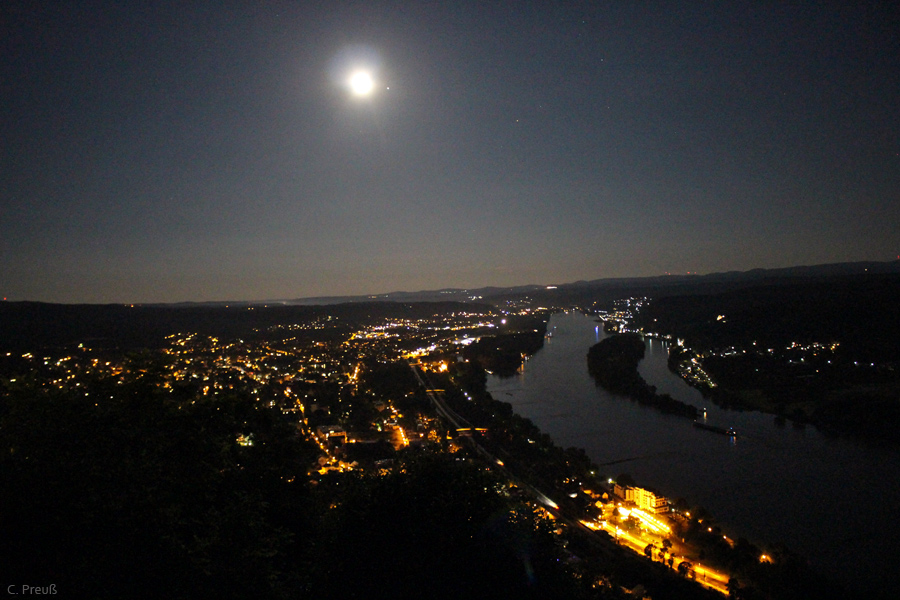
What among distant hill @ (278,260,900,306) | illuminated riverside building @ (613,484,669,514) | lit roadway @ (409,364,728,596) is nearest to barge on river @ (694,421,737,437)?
illuminated riverside building @ (613,484,669,514)

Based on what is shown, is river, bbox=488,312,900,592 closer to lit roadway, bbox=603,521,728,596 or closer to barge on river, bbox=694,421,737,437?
barge on river, bbox=694,421,737,437

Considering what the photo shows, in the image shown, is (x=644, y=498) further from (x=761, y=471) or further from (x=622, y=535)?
(x=761, y=471)

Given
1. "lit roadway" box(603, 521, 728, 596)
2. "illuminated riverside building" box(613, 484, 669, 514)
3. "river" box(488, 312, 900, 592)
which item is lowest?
"river" box(488, 312, 900, 592)

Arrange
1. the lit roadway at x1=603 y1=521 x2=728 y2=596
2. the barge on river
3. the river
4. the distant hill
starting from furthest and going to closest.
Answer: the distant hill → the barge on river → the river → the lit roadway at x1=603 y1=521 x2=728 y2=596

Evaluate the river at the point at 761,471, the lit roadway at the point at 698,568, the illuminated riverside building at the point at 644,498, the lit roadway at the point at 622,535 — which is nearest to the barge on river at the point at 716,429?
the river at the point at 761,471

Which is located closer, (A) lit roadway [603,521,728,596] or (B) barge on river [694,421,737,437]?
(A) lit roadway [603,521,728,596]

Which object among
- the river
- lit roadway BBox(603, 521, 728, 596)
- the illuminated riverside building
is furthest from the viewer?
the illuminated riverside building

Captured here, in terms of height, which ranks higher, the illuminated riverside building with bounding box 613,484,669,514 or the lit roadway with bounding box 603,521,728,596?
the illuminated riverside building with bounding box 613,484,669,514

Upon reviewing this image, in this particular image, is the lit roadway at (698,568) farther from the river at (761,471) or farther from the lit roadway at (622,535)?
the river at (761,471)
